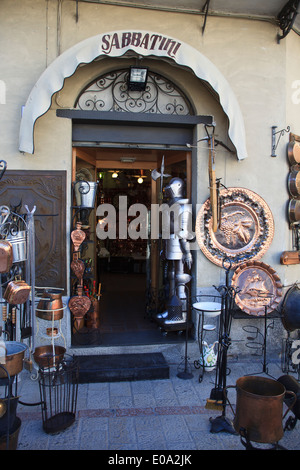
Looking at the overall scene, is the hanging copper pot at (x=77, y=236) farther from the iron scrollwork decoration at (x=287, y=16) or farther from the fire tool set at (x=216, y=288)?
the iron scrollwork decoration at (x=287, y=16)

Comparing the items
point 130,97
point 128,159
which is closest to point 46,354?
point 130,97

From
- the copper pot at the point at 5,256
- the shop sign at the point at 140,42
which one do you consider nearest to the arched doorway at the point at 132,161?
the shop sign at the point at 140,42

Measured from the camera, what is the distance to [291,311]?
220 inches

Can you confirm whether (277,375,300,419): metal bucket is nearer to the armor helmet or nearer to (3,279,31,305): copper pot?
(3,279,31,305): copper pot

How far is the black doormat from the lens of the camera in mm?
4910

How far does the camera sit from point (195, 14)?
18.4 ft

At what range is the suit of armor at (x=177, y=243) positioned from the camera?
582 cm

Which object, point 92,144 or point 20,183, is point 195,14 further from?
point 20,183

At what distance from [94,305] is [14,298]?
2.35 metres

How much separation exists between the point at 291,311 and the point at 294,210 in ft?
4.89

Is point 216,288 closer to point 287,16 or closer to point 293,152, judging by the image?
point 293,152

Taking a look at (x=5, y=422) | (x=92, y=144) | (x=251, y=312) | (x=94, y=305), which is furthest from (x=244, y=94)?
(x=5, y=422)

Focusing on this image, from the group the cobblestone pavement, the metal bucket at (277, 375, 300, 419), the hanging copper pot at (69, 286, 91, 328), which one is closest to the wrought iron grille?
the hanging copper pot at (69, 286, 91, 328)

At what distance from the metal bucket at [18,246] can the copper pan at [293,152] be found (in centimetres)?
402
